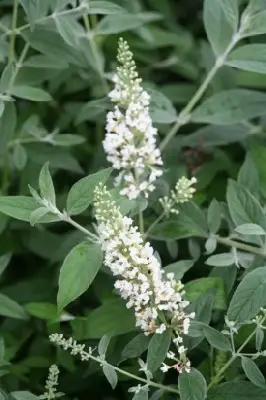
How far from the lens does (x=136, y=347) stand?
2.67 ft

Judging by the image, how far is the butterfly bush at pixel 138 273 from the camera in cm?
72

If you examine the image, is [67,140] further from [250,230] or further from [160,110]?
[250,230]

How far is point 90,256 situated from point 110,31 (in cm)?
43

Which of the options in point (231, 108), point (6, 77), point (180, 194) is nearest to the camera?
point (180, 194)

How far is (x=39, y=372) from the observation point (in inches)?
40.2

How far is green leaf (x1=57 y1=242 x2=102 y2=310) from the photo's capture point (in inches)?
30.2

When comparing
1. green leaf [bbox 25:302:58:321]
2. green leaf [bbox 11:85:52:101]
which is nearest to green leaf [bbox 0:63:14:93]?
green leaf [bbox 11:85:52:101]

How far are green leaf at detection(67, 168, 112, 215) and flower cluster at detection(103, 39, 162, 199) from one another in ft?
0.14

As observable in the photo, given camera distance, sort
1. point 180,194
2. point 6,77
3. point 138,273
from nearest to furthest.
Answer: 1. point 138,273
2. point 180,194
3. point 6,77

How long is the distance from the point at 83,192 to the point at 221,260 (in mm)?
192

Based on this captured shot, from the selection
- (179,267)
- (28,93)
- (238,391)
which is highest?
(28,93)

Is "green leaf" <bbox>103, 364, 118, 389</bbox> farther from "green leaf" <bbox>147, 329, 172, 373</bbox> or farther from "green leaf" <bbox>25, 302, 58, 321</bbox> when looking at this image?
"green leaf" <bbox>25, 302, 58, 321</bbox>

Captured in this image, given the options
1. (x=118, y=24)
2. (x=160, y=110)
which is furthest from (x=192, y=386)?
(x=118, y=24)

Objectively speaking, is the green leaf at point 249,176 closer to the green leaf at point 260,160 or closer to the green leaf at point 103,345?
the green leaf at point 260,160
